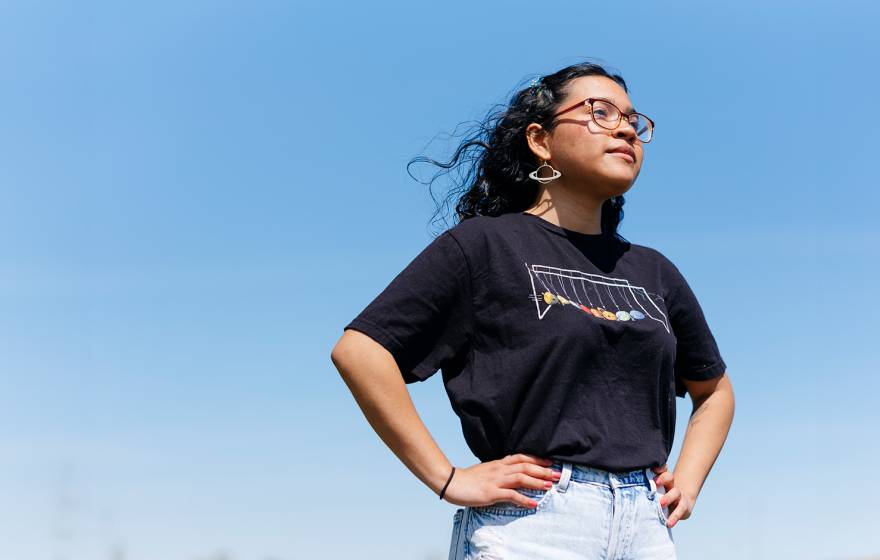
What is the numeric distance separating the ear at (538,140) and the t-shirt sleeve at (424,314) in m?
0.78

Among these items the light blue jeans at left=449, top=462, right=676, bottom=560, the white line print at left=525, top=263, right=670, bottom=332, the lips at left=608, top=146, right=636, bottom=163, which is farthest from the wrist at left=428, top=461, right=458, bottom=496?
the lips at left=608, top=146, right=636, bottom=163

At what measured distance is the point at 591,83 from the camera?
458 centimetres

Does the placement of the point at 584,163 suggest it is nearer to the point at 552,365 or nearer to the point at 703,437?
the point at 552,365

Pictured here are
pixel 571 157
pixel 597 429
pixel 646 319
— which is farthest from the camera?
pixel 571 157

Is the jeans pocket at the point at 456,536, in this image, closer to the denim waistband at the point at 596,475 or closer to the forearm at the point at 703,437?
the denim waistband at the point at 596,475

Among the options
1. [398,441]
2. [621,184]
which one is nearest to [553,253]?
[621,184]

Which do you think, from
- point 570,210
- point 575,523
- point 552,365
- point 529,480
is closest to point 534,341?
point 552,365

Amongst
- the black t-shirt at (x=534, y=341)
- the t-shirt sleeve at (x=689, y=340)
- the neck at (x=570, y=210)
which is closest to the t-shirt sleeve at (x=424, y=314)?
the black t-shirt at (x=534, y=341)

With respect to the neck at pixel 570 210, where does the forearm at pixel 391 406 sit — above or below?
below

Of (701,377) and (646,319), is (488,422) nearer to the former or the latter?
(646,319)

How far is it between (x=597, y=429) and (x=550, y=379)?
254 mm

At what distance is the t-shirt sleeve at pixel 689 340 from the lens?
14.9ft

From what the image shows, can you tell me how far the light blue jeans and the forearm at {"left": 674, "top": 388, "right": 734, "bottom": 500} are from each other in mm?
602

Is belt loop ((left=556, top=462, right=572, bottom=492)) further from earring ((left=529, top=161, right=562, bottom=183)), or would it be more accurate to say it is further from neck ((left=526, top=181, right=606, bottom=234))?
earring ((left=529, top=161, right=562, bottom=183))
